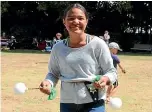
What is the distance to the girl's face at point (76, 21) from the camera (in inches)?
145

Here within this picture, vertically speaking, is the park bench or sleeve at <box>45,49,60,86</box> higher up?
sleeve at <box>45,49,60,86</box>

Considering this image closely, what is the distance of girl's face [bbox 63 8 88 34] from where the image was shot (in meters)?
3.69

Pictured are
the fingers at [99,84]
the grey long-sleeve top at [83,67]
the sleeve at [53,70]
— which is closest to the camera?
the fingers at [99,84]

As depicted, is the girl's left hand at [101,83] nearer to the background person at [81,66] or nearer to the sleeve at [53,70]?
the background person at [81,66]

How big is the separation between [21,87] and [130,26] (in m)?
39.1

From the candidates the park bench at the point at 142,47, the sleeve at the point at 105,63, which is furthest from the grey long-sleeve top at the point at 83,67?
the park bench at the point at 142,47

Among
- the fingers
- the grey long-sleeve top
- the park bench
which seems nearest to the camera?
the fingers

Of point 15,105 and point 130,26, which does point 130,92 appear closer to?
point 15,105

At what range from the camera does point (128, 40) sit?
4053 centimetres

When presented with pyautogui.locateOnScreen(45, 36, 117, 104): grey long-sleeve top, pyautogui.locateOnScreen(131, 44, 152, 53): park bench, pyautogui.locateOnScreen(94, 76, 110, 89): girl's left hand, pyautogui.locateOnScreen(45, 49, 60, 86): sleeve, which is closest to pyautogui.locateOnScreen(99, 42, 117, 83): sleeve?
pyautogui.locateOnScreen(45, 36, 117, 104): grey long-sleeve top

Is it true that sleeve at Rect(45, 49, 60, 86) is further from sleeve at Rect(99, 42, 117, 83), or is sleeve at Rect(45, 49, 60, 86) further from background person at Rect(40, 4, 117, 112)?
sleeve at Rect(99, 42, 117, 83)

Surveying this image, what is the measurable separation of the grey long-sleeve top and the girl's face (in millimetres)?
158

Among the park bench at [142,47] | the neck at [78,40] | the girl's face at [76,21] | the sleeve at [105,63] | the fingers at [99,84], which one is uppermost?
the girl's face at [76,21]

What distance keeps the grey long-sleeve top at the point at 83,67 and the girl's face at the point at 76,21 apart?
0.16m
